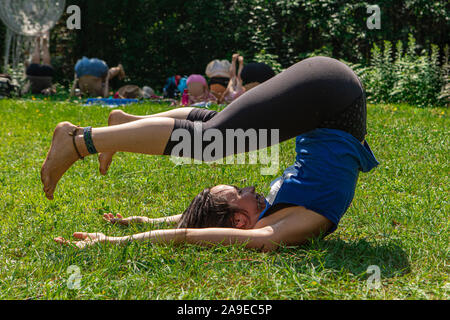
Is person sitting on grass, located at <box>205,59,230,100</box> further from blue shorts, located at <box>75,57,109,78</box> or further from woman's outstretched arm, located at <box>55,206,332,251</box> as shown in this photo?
woman's outstretched arm, located at <box>55,206,332,251</box>

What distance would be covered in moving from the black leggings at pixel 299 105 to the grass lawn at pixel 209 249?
A: 2.10 feet

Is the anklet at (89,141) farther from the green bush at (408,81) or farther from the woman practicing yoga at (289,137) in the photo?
the green bush at (408,81)

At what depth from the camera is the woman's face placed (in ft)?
9.36

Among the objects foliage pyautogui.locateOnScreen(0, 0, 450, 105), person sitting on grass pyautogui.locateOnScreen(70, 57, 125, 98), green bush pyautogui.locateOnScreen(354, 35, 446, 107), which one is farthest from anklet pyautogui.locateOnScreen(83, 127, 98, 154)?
person sitting on grass pyautogui.locateOnScreen(70, 57, 125, 98)

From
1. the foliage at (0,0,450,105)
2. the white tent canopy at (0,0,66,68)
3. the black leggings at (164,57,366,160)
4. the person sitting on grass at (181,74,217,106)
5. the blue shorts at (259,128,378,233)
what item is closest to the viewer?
the black leggings at (164,57,366,160)

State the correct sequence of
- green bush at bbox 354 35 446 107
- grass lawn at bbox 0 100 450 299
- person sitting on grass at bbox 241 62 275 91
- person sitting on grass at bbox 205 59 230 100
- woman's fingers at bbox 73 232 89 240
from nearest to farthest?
grass lawn at bbox 0 100 450 299 < woman's fingers at bbox 73 232 89 240 < person sitting on grass at bbox 241 62 275 91 < green bush at bbox 354 35 446 107 < person sitting on grass at bbox 205 59 230 100

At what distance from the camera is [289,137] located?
103 inches

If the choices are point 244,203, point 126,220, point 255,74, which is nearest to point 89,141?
point 126,220

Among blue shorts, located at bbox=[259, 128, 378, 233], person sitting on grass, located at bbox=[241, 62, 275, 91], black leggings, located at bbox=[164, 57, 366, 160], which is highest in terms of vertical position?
person sitting on grass, located at bbox=[241, 62, 275, 91]

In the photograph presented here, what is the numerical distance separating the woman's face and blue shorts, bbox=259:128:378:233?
189 mm

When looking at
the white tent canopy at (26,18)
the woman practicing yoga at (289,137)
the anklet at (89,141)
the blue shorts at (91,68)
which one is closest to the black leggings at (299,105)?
the woman practicing yoga at (289,137)

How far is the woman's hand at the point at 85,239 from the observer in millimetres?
2643
